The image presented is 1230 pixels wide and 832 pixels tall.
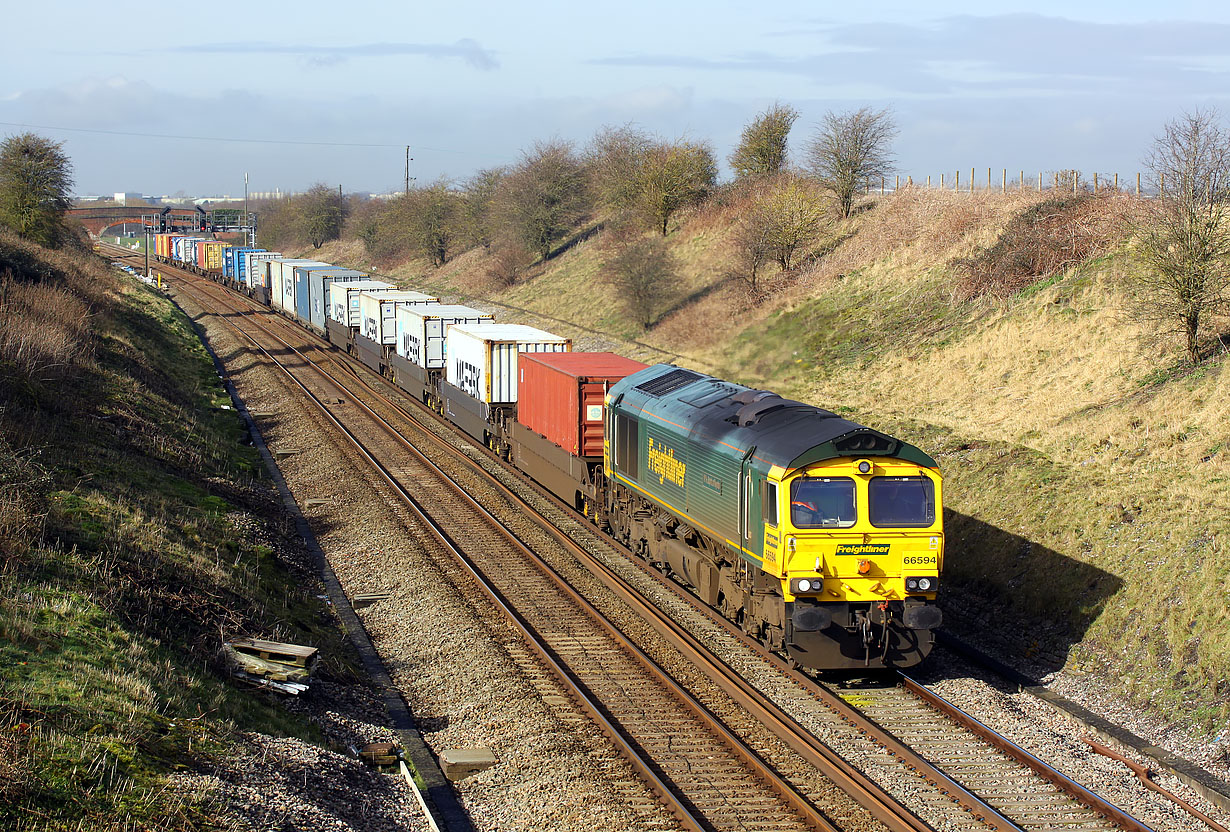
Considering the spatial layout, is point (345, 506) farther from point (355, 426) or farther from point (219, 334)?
point (219, 334)

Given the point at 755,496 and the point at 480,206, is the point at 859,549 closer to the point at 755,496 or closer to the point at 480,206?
the point at 755,496

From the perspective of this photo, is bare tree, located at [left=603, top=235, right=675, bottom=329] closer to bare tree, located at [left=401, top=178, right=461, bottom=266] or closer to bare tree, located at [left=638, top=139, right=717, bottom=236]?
bare tree, located at [left=638, top=139, right=717, bottom=236]

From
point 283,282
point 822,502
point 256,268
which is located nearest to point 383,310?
point 283,282

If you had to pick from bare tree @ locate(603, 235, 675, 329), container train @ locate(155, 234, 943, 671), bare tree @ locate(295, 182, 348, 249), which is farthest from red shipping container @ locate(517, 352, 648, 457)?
bare tree @ locate(295, 182, 348, 249)

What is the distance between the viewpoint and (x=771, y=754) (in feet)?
39.2

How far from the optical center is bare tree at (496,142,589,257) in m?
69.9

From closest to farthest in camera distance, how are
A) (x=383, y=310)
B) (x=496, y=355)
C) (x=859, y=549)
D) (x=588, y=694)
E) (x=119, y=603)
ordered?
(x=119, y=603), (x=859, y=549), (x=588, y=694), (x=496, y=355), (x=383, y=310)

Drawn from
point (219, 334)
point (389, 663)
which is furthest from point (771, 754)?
point (219, 334)

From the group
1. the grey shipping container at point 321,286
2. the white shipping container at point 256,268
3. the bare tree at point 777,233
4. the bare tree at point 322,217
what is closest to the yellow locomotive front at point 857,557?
the bare tree at point 777,233

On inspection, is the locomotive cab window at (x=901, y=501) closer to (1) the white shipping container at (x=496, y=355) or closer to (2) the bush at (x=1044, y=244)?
(1) the white shipping container at (x=496, y=355)

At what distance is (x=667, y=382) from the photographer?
19469 mm

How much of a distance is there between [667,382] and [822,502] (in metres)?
6.46

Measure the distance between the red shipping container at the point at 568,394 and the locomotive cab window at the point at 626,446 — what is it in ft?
5.84

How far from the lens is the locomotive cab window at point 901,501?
44.6 ft
